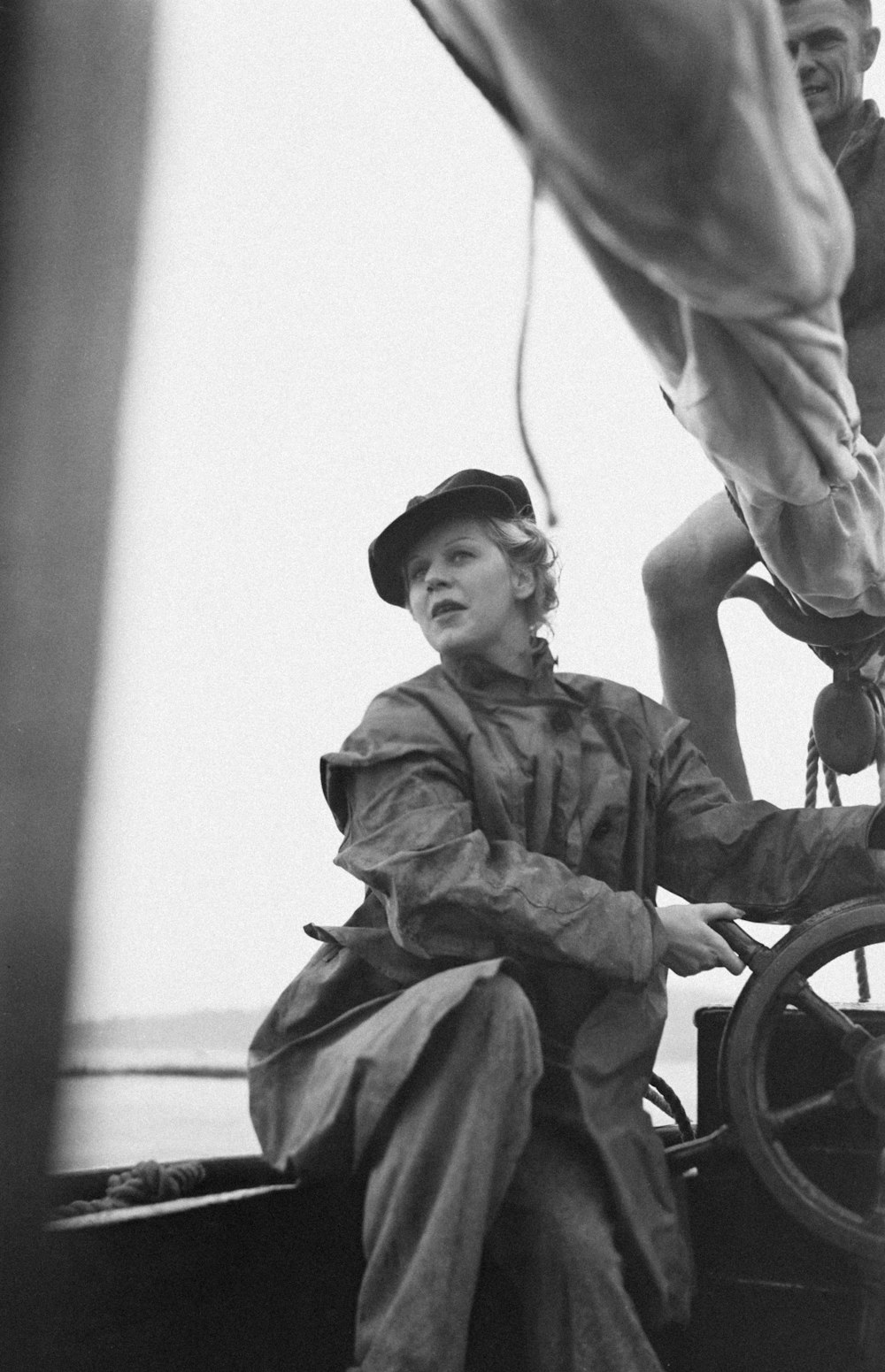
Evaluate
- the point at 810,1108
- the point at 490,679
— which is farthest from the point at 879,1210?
the point at 490,679

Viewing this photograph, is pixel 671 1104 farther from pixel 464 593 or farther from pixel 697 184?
pixel 697 184

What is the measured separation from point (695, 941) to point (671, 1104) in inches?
9.4

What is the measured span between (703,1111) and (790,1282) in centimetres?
12

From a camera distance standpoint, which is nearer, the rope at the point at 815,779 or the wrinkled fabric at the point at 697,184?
the wrinkled fabric at the point at 697,184

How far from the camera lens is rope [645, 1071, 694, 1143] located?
101 cm

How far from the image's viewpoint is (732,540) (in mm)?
1201

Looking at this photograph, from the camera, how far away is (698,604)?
1.22 m

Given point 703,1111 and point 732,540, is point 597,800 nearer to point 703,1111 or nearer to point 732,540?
point 703,1111

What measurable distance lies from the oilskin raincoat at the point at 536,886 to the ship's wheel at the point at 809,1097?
5 cm

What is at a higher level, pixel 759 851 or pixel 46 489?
pixel 46 489

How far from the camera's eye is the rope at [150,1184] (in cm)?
95

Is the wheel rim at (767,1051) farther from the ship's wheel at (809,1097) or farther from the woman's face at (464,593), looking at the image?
the woman's face at (464,593)

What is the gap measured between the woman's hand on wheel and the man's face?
54cm

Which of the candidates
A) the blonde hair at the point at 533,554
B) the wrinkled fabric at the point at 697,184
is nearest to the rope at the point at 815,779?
the blonde hair at the point at 533,554
